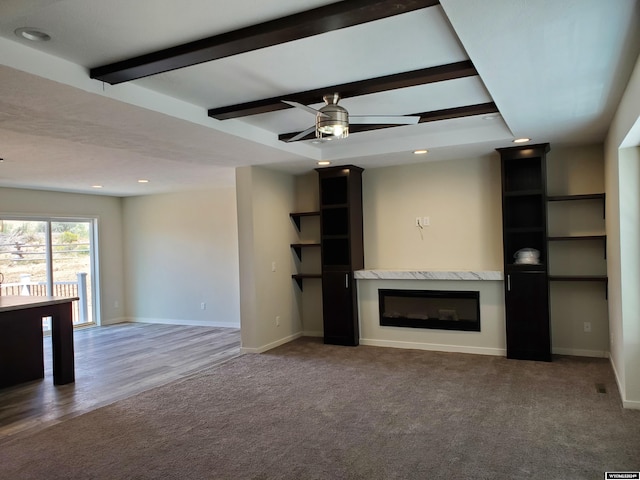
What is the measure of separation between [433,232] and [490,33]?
3.76 m

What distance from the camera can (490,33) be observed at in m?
2.19

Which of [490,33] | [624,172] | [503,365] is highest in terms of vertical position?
[490,33]

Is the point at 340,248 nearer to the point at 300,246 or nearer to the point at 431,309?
the point at 300,246

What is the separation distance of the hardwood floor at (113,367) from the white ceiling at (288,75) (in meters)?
2.31

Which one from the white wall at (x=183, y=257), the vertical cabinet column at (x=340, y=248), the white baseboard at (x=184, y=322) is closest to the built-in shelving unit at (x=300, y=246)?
the vertical cabinet column at (x=340, y=248)

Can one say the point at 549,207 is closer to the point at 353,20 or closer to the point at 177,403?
the point at 353,20

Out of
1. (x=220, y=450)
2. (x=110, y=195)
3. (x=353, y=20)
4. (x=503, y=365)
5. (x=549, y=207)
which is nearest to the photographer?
(x=353, y=20)

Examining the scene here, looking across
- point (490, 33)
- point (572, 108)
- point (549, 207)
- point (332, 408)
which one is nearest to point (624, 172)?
point (572, 108)

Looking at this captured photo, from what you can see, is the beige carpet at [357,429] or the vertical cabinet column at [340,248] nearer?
the beige carpet at [357,429]

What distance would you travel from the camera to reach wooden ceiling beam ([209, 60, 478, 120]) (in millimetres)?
2934

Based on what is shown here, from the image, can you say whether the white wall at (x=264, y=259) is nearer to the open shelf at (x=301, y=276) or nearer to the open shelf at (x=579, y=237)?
the open shelf at (x=301, y=276)

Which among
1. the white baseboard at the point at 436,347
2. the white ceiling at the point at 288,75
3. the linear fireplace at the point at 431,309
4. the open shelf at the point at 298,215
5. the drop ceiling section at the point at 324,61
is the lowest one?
the white baseboard at the point at 436,347

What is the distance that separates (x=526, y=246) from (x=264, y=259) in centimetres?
310

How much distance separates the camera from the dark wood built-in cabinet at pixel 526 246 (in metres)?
4.93
